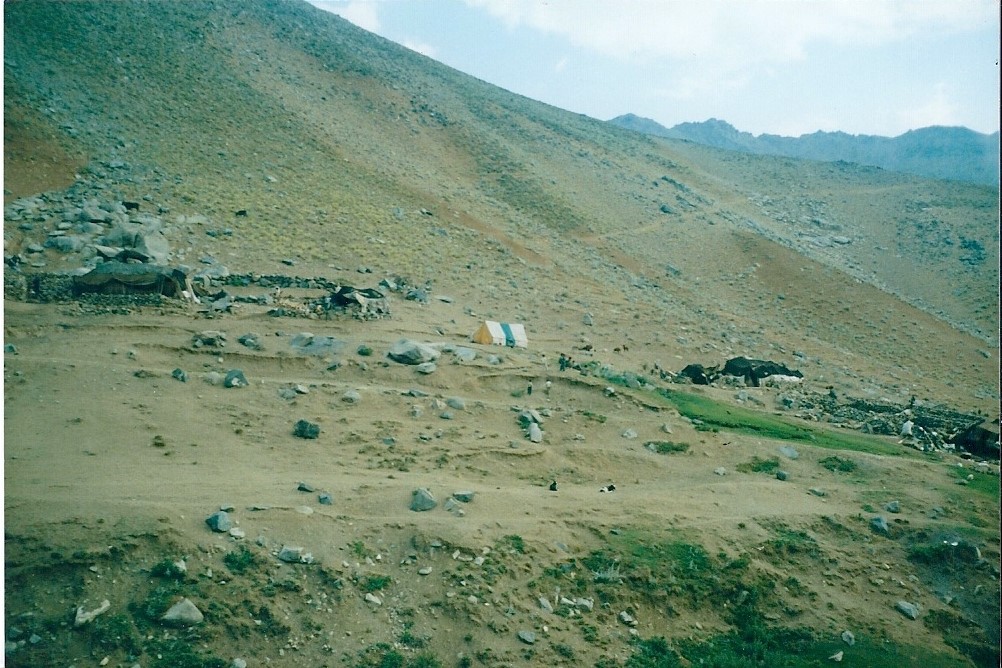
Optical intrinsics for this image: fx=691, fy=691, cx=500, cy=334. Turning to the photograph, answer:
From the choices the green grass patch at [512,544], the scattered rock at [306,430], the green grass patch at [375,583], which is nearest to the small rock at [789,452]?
the green grass patch at [512,544]

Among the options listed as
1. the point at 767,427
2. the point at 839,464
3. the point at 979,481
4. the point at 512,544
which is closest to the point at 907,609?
the point at 839,464

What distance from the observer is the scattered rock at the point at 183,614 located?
4.71 meters

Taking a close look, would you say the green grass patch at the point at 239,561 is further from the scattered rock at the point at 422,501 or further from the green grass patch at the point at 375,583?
the scattered rock at the point at 422,501

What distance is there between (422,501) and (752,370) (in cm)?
882

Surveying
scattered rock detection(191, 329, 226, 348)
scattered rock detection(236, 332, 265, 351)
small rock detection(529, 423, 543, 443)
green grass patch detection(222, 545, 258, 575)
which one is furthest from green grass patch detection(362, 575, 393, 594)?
scattered rock detection(191, 329, 226, 348)

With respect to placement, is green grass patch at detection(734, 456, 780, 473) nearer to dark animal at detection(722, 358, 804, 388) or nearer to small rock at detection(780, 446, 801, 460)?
small rock at detection(780, 446, 801, 460)

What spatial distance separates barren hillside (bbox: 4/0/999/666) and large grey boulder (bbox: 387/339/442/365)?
243mm

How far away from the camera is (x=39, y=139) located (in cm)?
1747

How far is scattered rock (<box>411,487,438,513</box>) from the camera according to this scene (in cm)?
630

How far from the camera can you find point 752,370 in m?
13.2

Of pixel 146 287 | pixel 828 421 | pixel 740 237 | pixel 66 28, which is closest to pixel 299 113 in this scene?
pixel 66 28

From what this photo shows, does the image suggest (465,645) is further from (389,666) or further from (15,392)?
(15,392)

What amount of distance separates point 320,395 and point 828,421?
773 cm

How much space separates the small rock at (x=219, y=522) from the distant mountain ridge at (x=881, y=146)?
63540 millimetres
